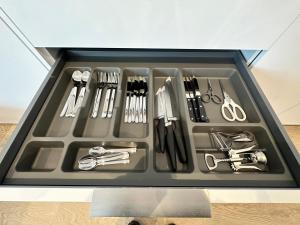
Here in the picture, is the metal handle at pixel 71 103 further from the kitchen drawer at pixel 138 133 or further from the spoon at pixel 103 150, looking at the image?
the spoon at pixel 103 150

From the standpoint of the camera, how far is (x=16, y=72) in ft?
2.73

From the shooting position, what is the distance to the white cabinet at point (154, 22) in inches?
20.6

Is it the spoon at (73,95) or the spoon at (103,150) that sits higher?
the spoon at (73,95)

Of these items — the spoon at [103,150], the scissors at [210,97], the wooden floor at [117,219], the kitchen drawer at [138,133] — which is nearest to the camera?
the kitchen drawer at [138,133]

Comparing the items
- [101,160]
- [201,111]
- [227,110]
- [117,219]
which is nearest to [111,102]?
[101,160]

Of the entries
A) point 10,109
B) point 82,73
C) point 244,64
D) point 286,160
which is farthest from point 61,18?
point 10,109

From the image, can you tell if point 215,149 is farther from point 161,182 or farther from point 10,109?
point 10,109

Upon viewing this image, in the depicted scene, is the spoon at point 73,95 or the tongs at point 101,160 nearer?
the tongs at point 101,160

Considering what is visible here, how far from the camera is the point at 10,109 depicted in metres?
1.14

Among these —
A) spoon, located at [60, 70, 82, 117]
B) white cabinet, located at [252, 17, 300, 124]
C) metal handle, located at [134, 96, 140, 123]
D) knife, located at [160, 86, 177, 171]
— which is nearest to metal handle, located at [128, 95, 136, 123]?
metal handle, located at [134, 96, 140, 123]

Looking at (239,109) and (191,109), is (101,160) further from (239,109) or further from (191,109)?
(239,109)

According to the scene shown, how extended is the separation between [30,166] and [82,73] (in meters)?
0.39

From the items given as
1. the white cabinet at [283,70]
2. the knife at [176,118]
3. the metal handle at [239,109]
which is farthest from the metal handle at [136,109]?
the white cabinet at [283,70]

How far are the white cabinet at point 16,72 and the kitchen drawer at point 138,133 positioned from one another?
129mm
